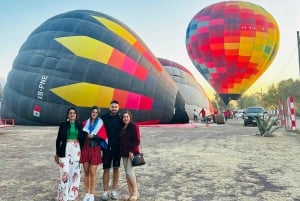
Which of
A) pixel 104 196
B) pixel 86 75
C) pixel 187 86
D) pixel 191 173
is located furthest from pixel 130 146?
pixel 187 86

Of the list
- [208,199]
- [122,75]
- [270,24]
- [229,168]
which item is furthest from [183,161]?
[270,24]

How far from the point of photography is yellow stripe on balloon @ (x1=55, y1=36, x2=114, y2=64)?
1705 cm

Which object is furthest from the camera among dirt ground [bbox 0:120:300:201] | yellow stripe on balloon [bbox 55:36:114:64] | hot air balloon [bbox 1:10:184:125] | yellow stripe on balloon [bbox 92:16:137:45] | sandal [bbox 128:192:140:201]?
yellow stripe on balloon [bbox 92:16:137:45]

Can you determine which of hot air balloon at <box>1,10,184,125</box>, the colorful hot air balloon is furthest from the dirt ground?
the colorful hot air balloon

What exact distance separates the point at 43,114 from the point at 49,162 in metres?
10.5

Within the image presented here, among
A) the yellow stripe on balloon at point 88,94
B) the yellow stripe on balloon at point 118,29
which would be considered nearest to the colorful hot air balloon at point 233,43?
the yellow stripe on balloon at point 118,29

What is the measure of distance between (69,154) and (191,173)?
2727mm

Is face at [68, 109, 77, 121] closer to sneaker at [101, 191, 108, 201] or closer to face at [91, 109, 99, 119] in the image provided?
face at [91, 109, 99, 119]

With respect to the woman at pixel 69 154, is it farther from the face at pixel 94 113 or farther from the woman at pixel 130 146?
the woman at pixel 130 146

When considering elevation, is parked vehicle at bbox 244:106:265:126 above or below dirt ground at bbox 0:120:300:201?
above

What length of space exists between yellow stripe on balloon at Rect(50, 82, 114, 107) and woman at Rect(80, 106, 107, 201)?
11.8 metres

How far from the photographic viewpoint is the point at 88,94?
16.6m

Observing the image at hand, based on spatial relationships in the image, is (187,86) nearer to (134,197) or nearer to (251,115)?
(251,115)

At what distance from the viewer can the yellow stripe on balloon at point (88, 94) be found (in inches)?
653
